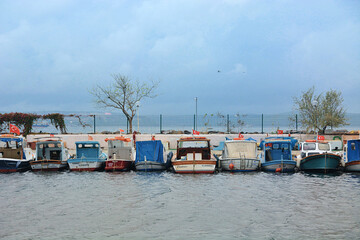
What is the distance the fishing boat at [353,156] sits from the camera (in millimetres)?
30422

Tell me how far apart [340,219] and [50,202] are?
41.4 ft

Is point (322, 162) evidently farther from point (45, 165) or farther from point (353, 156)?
point (45, 165)

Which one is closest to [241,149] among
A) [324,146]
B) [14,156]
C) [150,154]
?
[150,154]

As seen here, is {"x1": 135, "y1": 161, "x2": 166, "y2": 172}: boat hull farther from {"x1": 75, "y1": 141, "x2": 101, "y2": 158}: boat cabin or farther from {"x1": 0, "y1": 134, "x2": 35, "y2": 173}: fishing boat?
{"x1": 0, "y1": 134, "x2": 35, "y2": 173}: fishing boat

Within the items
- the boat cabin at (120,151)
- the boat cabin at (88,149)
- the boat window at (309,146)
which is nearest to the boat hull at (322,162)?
the boat window at (309,146)

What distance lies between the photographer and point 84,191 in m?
23.9

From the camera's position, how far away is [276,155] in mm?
32594

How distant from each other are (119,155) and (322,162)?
14139 mm

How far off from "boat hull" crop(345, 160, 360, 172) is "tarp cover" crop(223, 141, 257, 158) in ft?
20.5

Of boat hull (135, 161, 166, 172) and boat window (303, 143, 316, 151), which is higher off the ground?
boat window (303, 143, 316, 151)

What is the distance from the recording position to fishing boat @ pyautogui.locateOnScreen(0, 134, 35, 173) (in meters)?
32.2

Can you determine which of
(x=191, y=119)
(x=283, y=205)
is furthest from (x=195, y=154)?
(x=191, y=119)

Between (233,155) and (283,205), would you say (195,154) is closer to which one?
(233,155)

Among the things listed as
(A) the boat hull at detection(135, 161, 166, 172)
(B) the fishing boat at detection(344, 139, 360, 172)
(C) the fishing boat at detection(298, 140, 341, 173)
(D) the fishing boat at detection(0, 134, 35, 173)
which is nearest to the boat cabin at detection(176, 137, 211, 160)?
(A) the boat hull at detection(135, 161, 166, 172)
